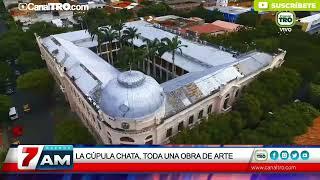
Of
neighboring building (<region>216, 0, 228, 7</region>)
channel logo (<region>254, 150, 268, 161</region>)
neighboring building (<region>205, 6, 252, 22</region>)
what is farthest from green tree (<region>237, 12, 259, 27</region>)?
channel logo (<region>254, 150, 268, 161</region>)

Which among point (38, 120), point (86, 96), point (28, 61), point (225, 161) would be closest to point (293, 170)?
point (225, 161)

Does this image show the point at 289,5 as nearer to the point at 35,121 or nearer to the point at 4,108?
the point at 35,121

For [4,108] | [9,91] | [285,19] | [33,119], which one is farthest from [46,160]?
[285,19]

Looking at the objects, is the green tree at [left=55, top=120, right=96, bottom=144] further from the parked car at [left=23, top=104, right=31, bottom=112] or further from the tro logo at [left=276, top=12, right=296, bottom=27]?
the tro logo at [left=276, top=12, right=296, bottom=27]

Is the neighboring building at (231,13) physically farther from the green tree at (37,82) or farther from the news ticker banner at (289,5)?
the green tree at (37,82)

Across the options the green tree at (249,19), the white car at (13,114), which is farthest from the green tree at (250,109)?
the green tree at (249,19)
